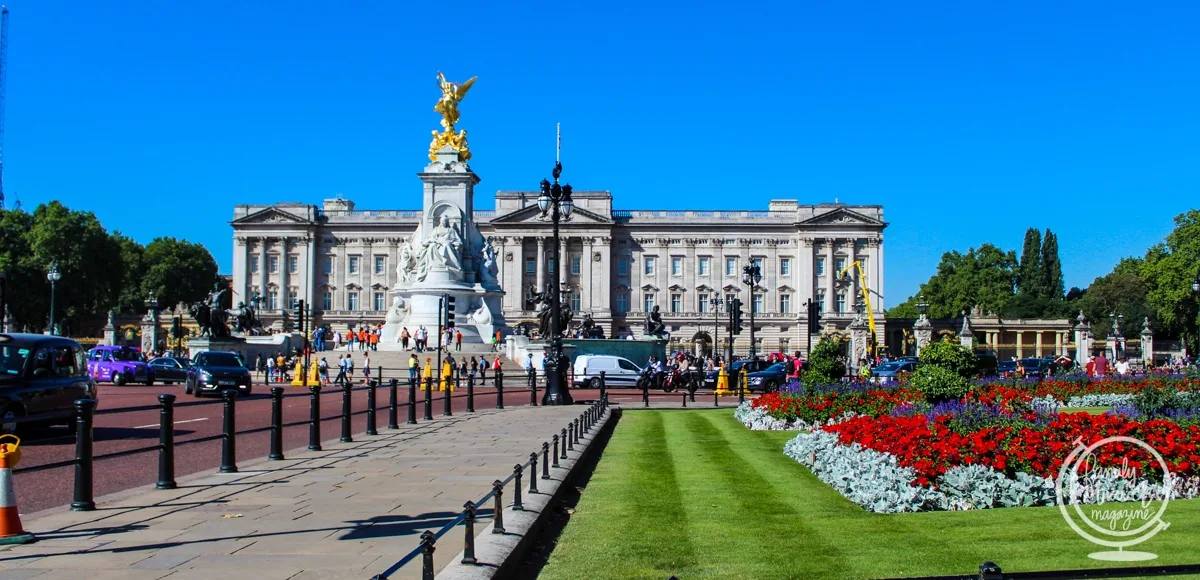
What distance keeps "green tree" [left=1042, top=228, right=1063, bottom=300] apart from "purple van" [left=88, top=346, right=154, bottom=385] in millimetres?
121424

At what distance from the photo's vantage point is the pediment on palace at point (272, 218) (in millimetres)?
126875

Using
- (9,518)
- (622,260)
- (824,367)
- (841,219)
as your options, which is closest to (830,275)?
(841,219)

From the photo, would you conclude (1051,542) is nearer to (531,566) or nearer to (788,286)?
(531,566)

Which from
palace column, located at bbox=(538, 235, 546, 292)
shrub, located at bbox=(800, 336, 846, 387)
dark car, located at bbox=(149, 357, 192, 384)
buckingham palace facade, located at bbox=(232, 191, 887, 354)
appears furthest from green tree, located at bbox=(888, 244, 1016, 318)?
shrub, located at bbox=(800, 336, 846, 387)

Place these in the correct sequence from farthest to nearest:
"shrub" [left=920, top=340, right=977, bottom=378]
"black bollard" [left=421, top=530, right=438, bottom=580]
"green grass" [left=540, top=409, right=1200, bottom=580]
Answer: "shrub" [left=920, top=340, right=977, bottom=378] → "green grass" [left=540, top=409, right=1200, bottom=580] → "black bollard" [left=421, top=530, right=438, bottom=580]

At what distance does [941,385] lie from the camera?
657 inches

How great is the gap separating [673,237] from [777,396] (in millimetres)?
103500

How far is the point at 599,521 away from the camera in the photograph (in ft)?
35.0

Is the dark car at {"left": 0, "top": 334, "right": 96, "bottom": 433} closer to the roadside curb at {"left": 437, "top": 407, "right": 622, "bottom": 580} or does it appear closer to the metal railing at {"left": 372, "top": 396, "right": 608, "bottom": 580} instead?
the metal railing at {"left": 372, "top": 396, "right": 608, "bottom": 580}

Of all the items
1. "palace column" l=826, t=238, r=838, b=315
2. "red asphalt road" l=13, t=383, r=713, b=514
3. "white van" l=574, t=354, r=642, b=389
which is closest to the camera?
"red asphalt road" l=13, t=383, r=713, b=514

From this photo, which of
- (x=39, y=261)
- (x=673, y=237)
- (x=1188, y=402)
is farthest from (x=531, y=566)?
(x=673, y=237)

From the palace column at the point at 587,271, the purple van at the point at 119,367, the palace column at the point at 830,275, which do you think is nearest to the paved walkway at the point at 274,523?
the purple van at the point at 119,367

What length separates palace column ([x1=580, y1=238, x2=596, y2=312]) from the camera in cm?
12444

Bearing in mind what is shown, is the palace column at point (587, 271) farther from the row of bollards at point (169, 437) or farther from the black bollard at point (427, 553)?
the black bollard at point (427, 553)
